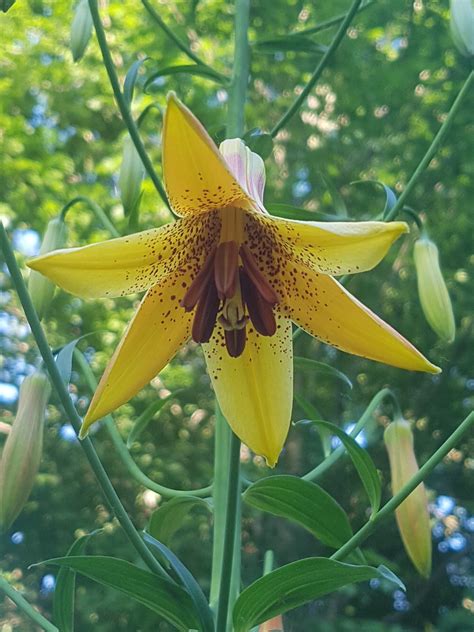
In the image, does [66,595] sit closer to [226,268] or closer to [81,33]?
[226,268]

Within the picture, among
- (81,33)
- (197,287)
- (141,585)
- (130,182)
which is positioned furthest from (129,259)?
(81,33)

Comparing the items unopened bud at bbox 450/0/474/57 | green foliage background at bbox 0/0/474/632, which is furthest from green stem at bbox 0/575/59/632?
green foliage background at bbox 0/0/474/632

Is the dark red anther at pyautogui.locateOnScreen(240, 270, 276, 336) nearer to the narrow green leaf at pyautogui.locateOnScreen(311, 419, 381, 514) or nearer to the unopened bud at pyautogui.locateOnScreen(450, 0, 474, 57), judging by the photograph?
the narrow green leaf at pyautogui.locateOnScreen(311, 419, 381, 514)

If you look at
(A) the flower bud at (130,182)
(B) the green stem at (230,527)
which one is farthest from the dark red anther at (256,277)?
(A) the flower bud at (130,182)

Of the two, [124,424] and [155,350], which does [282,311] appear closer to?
[155,350]

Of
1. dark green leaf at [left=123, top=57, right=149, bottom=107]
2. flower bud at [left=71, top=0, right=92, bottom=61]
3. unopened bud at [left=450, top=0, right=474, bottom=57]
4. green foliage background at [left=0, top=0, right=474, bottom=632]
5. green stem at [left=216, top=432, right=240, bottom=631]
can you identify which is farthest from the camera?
green foliage background at [left=0, top=0, right=474, bottom=632]

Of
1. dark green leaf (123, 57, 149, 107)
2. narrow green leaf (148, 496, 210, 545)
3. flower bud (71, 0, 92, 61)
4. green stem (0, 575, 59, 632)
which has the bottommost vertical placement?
green stem (0, 575, 59, 632)

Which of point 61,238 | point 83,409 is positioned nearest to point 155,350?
point 61,238

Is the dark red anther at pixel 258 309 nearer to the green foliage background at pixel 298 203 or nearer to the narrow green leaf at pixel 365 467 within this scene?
the narrow green leaf at pixel 365 467
